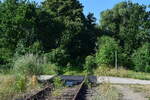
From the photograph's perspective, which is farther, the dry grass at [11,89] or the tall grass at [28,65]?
the tall grass at [28,65]

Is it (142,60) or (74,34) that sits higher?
(74,34)

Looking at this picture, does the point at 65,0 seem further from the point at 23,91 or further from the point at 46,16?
the point at 23,91

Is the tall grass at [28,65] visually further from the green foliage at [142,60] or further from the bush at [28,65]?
the green foliage at [142,60]

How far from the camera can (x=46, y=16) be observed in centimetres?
6781

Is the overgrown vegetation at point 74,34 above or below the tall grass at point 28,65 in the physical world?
above

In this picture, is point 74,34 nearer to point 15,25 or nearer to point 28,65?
point 15,25

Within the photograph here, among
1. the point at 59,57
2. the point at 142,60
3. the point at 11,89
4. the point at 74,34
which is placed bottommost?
the point at 11,89

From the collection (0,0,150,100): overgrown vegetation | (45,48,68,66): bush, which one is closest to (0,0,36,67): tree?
(0,0,150,100): overgrown vegetation

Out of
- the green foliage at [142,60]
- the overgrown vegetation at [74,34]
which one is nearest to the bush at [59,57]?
the overgrown vegetation at [74,34]

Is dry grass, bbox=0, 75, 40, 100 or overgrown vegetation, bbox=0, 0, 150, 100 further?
overgrown vegetation, bbox=0, 0, 150, 100

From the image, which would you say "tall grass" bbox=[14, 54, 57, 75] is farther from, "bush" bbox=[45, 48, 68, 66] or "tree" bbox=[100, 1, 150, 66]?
"tree" bbox=[100, 1, 150, 66]

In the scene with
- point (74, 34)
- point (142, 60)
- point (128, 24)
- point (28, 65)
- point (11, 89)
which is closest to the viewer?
point (11, 89)

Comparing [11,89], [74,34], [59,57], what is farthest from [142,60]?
[11,89]

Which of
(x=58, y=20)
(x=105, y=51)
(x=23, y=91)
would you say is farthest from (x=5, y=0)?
(x=23, y=91)
